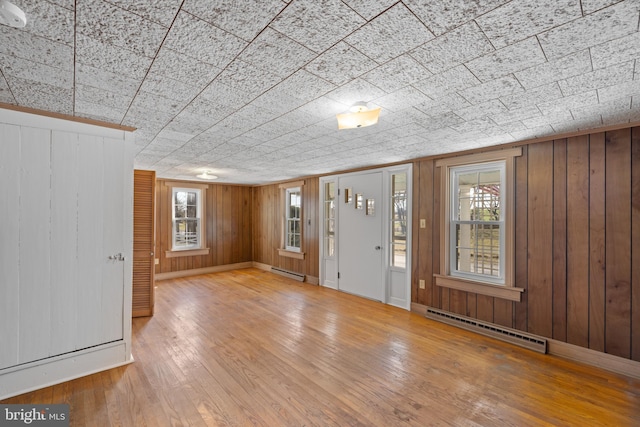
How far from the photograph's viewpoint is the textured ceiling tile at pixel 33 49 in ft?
4.42

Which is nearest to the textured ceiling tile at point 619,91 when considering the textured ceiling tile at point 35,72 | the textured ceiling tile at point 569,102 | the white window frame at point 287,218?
the textured ceiling tile at point 569,102

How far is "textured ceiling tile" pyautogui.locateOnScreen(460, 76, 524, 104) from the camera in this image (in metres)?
1.82

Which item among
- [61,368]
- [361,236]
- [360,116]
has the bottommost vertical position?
[61,368]

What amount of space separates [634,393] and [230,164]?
515 centimetres

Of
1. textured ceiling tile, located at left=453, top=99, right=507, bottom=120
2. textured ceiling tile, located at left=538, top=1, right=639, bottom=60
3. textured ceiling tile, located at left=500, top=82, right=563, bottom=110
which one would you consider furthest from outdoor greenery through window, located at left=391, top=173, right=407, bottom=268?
textured ceiling tile, located at left=538, top=1, right=639, bottom=60

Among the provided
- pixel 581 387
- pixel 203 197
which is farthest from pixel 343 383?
pixel 203 197

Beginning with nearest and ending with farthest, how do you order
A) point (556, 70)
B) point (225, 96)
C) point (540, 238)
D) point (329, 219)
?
point (556, 70)
point (225, 96)
point (540, 238)
point (329, 219)

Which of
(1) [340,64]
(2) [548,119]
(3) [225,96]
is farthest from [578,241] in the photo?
(3) [225,96]

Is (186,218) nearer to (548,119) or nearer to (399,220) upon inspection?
(399,220)

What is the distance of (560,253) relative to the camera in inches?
118

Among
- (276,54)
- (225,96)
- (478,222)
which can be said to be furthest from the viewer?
(478,222)

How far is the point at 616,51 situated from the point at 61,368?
4.33m

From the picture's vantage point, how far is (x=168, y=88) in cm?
193

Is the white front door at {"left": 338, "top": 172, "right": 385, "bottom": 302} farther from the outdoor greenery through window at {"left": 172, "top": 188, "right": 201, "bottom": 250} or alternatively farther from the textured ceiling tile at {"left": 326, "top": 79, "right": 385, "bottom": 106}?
the outdoor greenery through window at {"left": 172, "top": 188, "right": 201, "bottom": 250}
